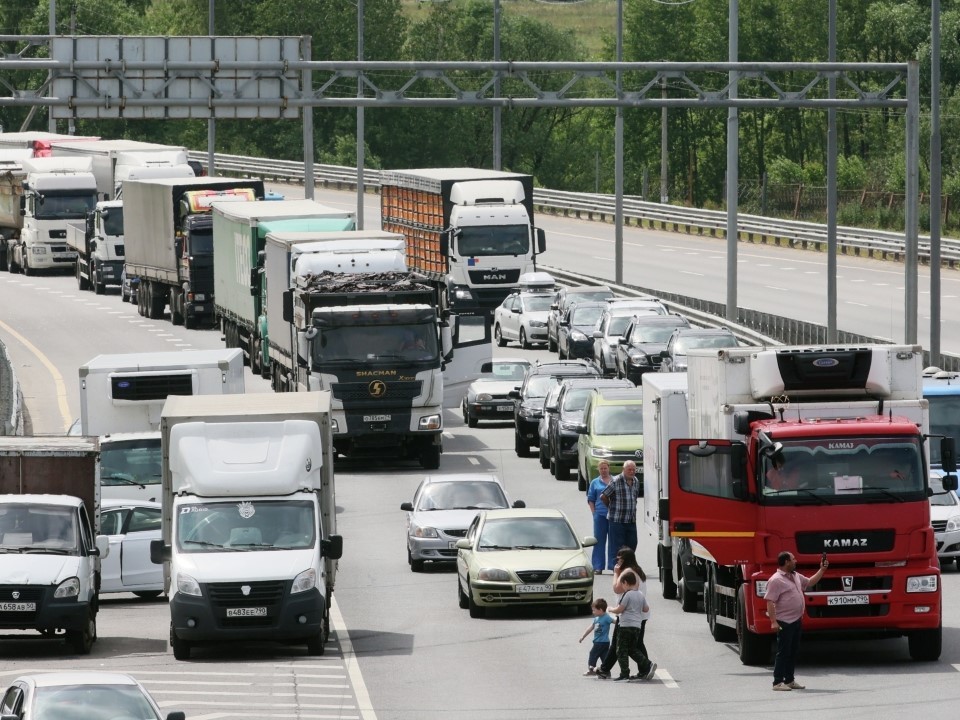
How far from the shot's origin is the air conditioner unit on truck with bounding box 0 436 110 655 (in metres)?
22.5

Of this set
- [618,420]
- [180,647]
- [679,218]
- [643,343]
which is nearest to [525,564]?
[180,647]

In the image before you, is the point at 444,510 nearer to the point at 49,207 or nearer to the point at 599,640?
the point at 599,640

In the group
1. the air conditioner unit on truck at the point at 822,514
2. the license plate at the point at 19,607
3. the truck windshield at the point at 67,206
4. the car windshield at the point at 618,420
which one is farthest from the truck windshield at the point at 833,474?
the truck windshield at the point at 67,206

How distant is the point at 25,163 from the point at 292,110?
32.0 metres

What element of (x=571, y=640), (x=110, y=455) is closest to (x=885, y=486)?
(x=571, y=640)

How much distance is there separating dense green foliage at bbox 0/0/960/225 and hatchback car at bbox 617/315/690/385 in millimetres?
57836

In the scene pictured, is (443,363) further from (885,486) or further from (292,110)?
(885,486)

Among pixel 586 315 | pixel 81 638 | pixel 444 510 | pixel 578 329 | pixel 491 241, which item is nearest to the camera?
pixel 81 638

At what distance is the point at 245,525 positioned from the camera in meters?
22.5

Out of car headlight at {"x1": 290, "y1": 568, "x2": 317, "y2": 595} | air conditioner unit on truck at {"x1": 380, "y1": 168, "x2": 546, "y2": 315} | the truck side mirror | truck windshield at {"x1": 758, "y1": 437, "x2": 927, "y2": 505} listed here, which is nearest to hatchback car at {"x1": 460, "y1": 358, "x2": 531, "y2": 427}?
air conditioner unit on truck at {"x1": 380, "y1": 168, "x2": 546, "y2": 315}

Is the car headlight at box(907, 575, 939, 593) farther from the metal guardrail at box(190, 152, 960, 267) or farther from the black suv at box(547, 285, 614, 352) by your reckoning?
the metal guardrail at box(190, 152, 960, 267)

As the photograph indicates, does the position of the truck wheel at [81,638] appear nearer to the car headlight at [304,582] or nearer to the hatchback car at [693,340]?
the car headlight at [304,582]

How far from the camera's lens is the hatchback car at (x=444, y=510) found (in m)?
28.4

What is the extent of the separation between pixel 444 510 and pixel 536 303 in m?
29.2
